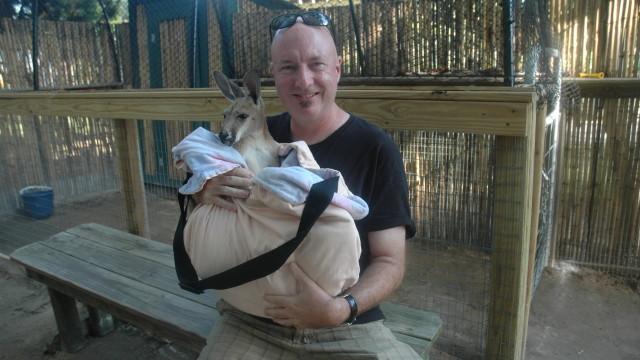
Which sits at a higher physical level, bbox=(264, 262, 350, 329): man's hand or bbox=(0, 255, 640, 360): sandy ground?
bbox=(264, 262, 350, 329): man's hand

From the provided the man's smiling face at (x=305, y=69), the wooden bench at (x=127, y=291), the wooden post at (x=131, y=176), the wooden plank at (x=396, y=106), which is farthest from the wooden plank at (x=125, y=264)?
the man's smiling face at (x=305, y=69)

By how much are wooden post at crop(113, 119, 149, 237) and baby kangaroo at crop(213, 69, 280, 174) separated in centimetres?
172

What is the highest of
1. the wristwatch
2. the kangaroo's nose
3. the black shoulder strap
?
the kangaroo's nose

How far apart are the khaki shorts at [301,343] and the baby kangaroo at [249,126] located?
1.90 ft

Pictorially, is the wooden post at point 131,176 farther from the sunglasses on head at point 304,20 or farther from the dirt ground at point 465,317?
the sunglasses on head at point 304,20

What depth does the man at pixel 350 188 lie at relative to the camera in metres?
1.56

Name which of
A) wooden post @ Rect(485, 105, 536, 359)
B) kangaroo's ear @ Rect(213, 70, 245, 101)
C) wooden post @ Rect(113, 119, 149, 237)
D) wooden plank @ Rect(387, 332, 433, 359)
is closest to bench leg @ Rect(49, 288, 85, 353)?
wooden post @ Rect(113, 119, 149, 237)

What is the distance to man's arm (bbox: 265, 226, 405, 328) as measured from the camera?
1.35 meters

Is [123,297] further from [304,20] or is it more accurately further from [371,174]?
[304,20]

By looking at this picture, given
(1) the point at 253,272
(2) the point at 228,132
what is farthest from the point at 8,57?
(1) the point at 253,272

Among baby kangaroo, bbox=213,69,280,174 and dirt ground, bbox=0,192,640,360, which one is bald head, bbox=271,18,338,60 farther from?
dirt ground, bbox=0,192,640,360

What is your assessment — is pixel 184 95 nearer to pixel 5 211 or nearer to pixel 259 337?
pixel 259 337

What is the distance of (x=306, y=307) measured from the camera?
1357 mm

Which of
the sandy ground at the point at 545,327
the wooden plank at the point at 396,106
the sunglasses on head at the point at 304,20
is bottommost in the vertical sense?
the sandy ground at the point at 545,327
